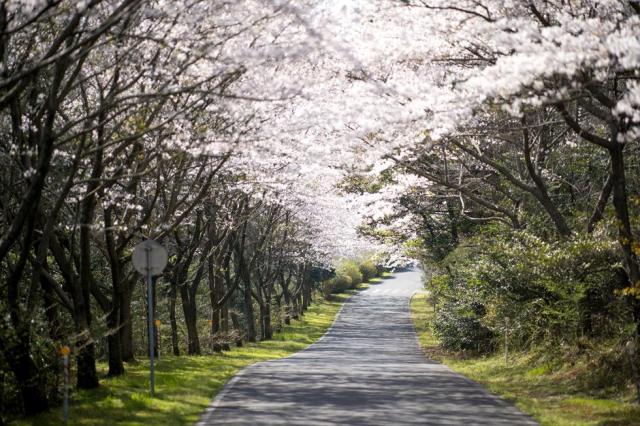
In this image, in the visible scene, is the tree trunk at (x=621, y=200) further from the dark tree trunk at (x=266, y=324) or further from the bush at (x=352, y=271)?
the bush at (x=352, y=271)

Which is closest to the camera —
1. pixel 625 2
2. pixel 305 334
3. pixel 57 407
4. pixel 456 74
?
pixel 625 2

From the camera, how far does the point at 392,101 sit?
46.2 ft

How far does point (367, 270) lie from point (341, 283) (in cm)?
1823

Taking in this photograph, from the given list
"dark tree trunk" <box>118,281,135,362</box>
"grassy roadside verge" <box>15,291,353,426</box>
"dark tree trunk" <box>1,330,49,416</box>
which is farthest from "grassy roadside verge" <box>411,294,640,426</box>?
"dark tree trunk" <box>118,281,135,362</box>

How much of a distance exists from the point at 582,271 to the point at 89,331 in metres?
9.08

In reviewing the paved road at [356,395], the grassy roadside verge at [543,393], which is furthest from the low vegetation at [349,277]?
the grassy roadside verge at [543,393]

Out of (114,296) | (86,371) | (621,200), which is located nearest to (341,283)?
(114,296)

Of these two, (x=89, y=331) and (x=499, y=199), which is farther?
(x=499, y=199)

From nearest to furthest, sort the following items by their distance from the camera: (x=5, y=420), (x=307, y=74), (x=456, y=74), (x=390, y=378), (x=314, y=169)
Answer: (x=5, y=420) < (x=456, y=74) < (x=307, y=74) < (x=390, y=378) < (x=314, y=169)

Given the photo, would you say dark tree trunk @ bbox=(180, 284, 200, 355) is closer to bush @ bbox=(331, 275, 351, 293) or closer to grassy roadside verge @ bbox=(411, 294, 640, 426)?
grassy roadside verge @ bbox=(411, 294, 640, 426)

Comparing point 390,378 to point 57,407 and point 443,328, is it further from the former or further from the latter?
point 443,328

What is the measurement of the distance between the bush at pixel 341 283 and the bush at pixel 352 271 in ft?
1.73

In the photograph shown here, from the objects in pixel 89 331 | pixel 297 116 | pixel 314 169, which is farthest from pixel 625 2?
pixel 314 169

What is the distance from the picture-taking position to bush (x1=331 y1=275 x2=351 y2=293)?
269 feet
